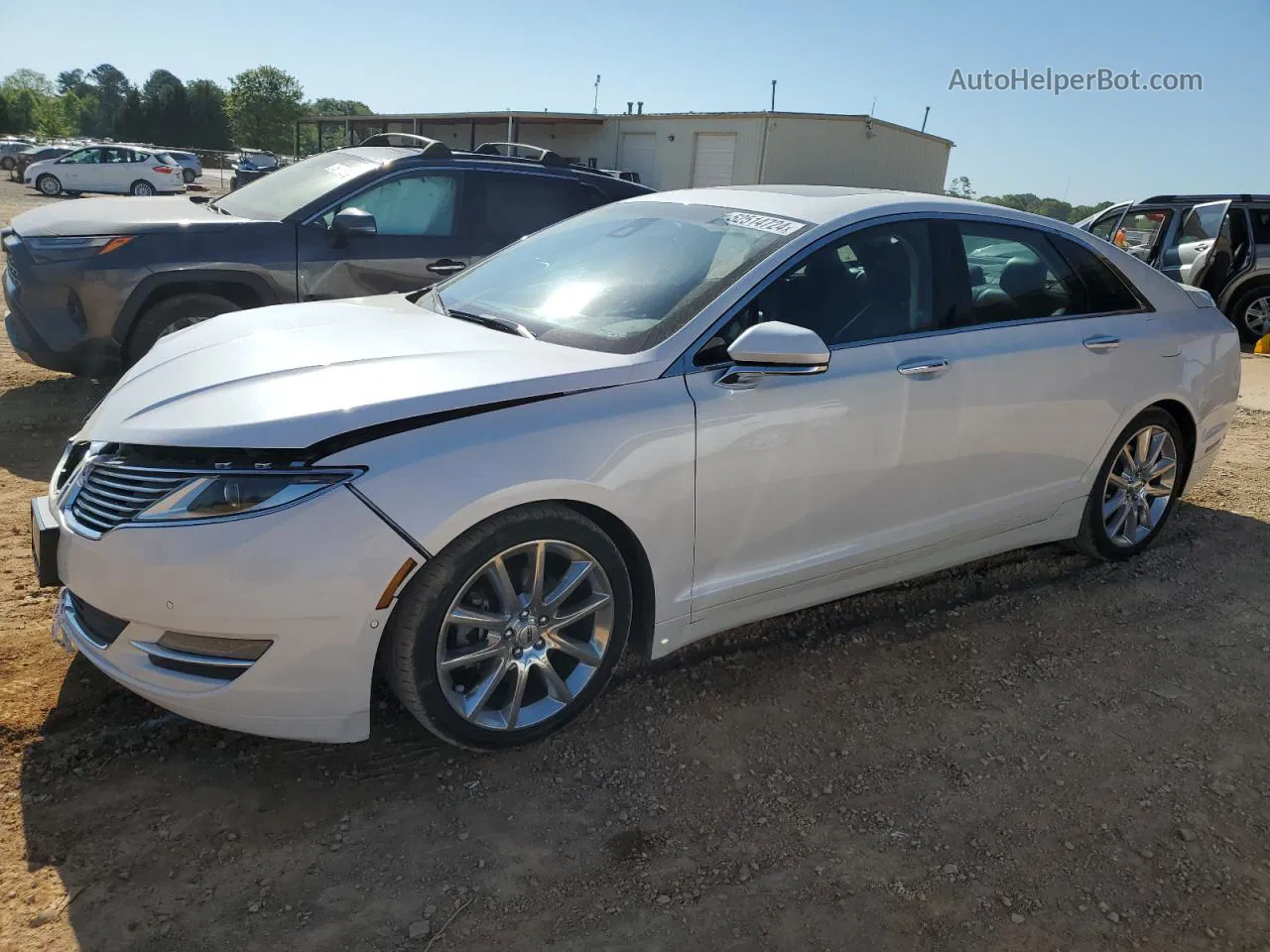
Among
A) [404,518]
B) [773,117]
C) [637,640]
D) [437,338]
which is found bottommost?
[637,640]

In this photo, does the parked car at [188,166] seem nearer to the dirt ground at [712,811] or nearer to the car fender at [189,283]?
the car fender at [189,283]

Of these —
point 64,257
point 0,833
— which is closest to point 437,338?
point 0,833

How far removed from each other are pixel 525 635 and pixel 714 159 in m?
27.7

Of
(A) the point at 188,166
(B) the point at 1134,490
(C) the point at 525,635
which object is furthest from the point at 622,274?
(A) the point at 188,166

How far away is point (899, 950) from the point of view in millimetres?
2291

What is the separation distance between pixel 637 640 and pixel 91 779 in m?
1.60

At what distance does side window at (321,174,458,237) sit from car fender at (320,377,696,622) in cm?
397

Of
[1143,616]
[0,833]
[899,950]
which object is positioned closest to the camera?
[899,950]

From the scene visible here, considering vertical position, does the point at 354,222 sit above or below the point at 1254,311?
above

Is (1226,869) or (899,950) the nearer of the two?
(899,950)

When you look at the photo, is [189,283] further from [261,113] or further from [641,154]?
[261,113]

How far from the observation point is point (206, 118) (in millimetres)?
73938

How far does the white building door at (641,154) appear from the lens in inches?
1211

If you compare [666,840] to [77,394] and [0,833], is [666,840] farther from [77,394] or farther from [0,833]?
[77,394]
